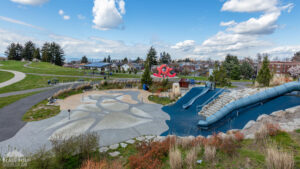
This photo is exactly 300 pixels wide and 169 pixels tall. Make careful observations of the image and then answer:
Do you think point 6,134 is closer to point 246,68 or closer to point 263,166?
point 263,166

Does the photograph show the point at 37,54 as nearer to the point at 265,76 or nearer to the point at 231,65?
the point at 231,65

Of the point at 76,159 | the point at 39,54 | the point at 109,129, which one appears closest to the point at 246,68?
the point at 109,129

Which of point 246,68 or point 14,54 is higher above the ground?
point 14,54

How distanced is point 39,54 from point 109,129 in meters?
79.5

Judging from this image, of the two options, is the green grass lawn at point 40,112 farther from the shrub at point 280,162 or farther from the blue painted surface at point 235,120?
the shrub at point 280,162

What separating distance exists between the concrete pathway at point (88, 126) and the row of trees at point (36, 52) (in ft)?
208

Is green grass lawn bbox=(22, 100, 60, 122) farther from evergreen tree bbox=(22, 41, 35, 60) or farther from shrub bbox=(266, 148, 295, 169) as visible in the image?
evergreen tree bbox=(22, 41, 35, 60)

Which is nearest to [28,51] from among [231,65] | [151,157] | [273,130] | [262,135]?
[231,65]

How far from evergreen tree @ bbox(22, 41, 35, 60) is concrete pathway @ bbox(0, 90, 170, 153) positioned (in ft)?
248

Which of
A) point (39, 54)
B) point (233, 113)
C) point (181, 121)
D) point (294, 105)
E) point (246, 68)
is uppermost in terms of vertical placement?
point (39, 54)

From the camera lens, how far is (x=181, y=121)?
11266mm

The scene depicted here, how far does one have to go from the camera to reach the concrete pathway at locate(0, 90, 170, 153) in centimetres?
795

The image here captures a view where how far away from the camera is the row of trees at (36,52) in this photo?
213 ft

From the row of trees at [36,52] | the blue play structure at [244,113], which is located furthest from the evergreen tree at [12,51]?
the blue play structure at [244,113]
